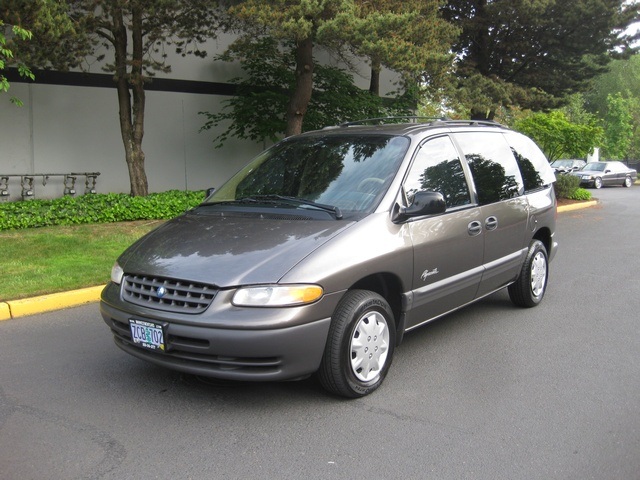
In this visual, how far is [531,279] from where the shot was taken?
20.6ft

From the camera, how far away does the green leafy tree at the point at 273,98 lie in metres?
15.3

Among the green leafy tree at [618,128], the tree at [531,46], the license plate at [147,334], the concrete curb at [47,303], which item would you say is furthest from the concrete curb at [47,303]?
the green leafy tree at [618,128]

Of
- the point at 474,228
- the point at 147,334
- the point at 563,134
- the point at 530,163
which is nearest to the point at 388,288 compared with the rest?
the point at 474,228

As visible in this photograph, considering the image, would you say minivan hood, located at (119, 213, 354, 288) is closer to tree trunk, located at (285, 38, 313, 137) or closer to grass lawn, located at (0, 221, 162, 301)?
grass lawn, located at (0, 221, 162, 301)

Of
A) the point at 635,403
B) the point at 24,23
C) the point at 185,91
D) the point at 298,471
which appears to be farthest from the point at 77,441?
the point at 185,91

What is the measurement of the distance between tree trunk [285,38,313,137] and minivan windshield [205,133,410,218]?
28.4 ft

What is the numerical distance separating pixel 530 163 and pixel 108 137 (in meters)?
11.0

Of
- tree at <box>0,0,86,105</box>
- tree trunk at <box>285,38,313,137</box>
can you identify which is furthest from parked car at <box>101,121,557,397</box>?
tree trunk at <box>285,38,313,137</box>

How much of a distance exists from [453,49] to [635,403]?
62.0 ft

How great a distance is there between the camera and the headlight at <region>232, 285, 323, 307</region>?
3555 mm

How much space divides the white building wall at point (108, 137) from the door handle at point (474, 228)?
1152 centimetres

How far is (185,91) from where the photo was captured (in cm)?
1564

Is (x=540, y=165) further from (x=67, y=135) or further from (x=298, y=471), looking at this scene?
(x=67, y=135)

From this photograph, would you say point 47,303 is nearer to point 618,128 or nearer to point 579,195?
point 579,195
